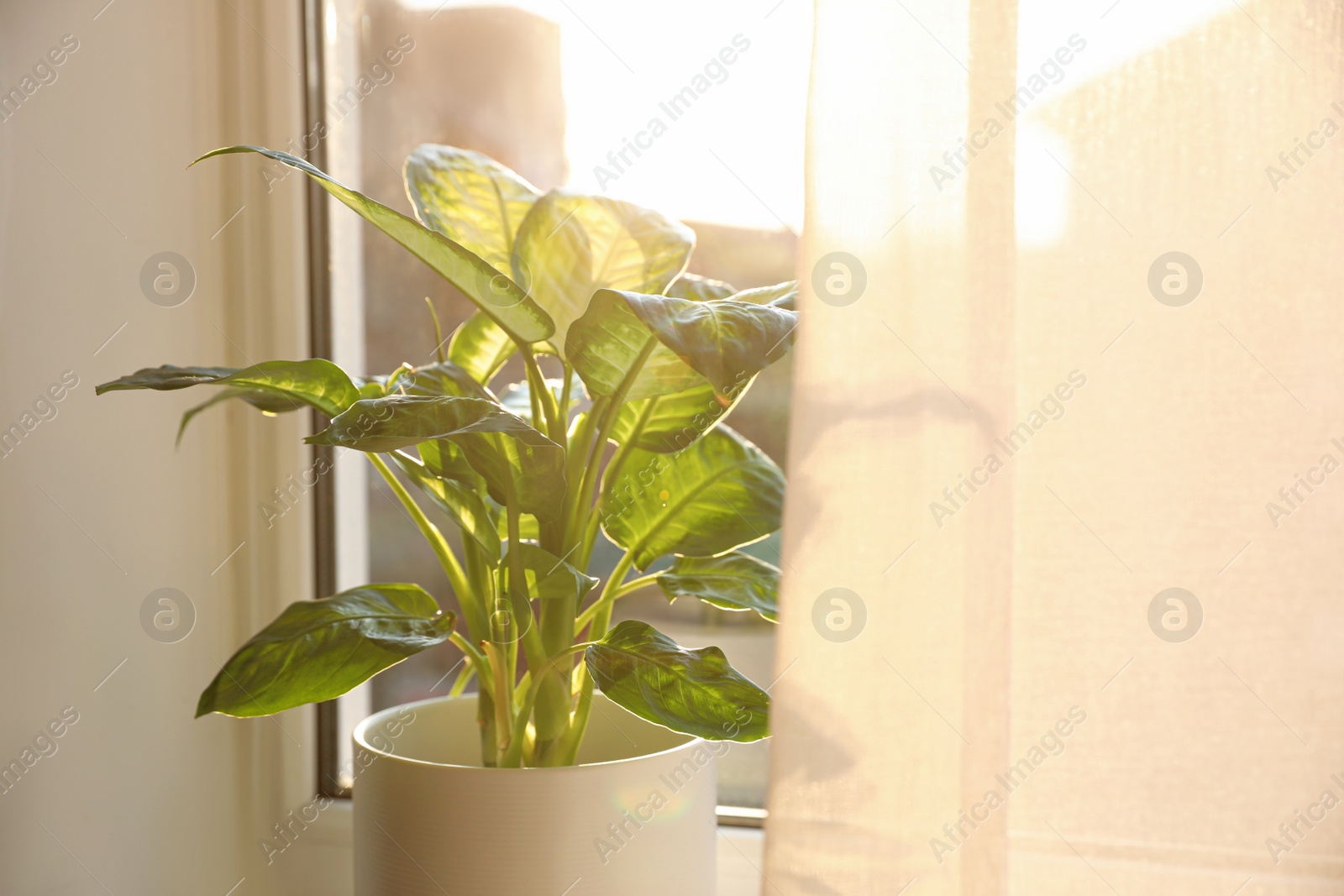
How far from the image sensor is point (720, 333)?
57 cm

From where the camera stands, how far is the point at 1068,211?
2.19 feet

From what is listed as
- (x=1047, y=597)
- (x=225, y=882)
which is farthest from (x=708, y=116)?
(x=225, y=882)

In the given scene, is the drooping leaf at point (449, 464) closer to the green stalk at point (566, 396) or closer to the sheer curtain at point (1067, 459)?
the green stalk at point (566, 396)

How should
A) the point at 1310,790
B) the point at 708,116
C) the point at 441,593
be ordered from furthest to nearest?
the point at 441,593 < the point at 708,116 < the point at 1310,790

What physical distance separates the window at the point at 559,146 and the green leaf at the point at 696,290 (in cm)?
26

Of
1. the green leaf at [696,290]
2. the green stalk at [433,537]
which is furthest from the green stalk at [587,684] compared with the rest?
the green leaf at [696,290]

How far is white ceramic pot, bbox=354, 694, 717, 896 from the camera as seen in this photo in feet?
2.14

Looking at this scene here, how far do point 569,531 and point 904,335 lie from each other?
0.28 m

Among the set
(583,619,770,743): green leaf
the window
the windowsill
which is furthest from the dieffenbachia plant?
the windowsill

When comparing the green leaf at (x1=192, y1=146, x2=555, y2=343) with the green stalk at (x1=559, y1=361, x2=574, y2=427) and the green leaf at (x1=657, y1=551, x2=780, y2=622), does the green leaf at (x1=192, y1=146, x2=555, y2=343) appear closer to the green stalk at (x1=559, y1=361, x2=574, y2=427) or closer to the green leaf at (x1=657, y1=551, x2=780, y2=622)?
the green stalk at (x1=559, y1=361, x2=574, y2=427)

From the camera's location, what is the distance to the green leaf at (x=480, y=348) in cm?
83

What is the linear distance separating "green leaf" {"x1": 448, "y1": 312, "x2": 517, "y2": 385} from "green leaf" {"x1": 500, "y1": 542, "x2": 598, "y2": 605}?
21cm

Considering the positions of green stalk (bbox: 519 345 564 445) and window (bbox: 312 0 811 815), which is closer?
green stalk (bbox: 519 345 564 445)

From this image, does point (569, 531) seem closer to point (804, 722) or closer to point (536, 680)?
point (536, 680)
